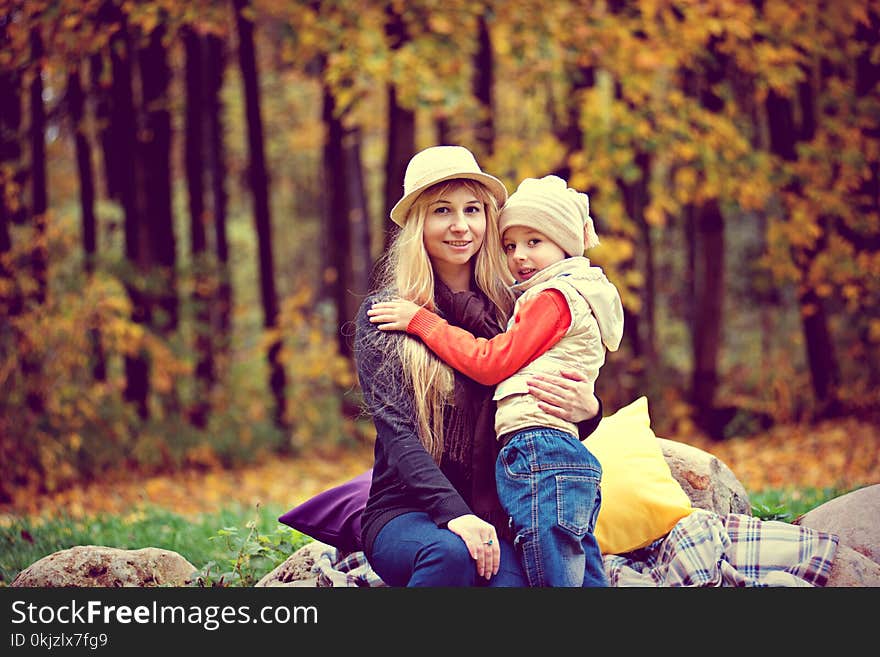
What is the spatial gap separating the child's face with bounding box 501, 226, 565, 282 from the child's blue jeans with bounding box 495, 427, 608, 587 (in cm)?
73

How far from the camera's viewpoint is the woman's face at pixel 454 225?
381cm

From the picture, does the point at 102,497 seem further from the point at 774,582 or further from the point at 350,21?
the point at 774,582

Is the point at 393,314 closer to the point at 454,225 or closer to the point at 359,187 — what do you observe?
the point at 454,225

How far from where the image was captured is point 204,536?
5.62 m

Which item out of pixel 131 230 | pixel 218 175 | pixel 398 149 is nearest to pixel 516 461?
pixel 398 149

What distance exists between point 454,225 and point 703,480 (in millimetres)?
1920

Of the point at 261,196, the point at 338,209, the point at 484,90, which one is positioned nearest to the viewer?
the point at 261,196

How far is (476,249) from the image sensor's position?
3.88 metres

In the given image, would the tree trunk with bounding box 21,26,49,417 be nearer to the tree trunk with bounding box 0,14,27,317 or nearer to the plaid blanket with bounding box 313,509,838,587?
the tree trunk with bounding box 0,14,27,317

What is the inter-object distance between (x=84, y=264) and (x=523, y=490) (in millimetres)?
8932

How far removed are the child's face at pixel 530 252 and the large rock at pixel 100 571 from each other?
2.17 m

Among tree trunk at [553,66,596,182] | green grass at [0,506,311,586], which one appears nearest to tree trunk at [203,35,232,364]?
tree trunk at [553,66,596,182]

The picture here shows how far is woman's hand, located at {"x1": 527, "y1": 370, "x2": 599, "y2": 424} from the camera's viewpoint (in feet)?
11.6

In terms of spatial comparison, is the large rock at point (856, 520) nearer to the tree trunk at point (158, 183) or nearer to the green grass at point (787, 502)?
the green grass at point (787, 502)
